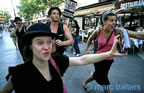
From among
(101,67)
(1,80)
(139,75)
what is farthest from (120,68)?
(1,80)

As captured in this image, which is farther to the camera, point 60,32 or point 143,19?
point 143,19

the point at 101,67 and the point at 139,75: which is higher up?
the point at 101,67

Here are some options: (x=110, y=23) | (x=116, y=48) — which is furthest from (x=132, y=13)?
(x=116, y=48)

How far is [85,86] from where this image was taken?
296 centimetres

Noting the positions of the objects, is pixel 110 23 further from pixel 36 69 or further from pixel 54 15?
pixel 36 69

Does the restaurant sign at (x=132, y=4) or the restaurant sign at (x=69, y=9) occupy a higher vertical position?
the restaurant sign at (x=132, y=4)

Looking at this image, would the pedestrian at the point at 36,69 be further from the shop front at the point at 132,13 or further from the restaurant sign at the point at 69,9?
the shop front at the point at 132,13

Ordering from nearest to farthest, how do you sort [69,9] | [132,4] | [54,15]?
[54,15], [69,9], [132,4]

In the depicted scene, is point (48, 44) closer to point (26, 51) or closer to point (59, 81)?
point (26, 51)

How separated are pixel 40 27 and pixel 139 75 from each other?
3898 mm

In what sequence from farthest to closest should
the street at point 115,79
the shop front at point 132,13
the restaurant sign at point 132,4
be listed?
the shop front at point 132,13
the restaurant sign at point 132,4
the street at point 115,79

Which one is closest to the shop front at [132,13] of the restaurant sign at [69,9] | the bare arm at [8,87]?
the restaurant sign at [69,9]

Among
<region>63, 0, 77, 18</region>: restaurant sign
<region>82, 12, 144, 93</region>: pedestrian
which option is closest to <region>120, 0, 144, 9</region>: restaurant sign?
<region>63, 0, 77, 18</region>: restaurant sign

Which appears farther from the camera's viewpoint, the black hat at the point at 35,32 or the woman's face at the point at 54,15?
the woman's face at the point at 54,15
